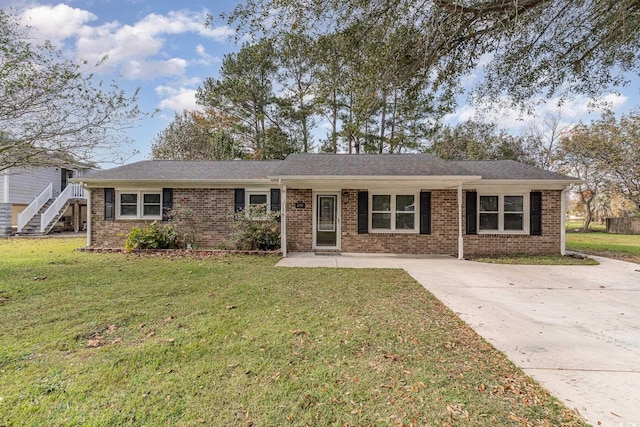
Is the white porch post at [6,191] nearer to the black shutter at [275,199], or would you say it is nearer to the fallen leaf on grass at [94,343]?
the black shutter at [275,199]

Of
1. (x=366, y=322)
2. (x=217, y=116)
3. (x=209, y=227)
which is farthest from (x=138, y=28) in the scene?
(x=217, y=116)

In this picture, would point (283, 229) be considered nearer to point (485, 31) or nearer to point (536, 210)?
point (485, 31)

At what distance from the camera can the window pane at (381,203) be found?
1037cm

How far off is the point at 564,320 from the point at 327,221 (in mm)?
7185

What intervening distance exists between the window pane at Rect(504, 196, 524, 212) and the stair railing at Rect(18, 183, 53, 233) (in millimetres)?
22063

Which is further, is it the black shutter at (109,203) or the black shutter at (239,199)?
the black shutter at (109,203)

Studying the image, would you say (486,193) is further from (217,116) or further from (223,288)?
(217,116)

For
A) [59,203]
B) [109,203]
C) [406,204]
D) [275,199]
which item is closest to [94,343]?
[275,199]

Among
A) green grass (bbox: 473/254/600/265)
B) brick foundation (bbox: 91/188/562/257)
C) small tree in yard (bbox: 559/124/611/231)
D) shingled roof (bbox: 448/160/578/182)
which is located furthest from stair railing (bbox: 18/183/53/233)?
small tree in yard (bbox: 559/124/611/231)

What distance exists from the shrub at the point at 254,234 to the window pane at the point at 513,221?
780 centimetres

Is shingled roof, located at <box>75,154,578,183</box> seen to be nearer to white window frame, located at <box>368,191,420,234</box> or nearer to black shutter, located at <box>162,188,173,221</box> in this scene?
black shutter, located at <box>162,188,173,221</box>

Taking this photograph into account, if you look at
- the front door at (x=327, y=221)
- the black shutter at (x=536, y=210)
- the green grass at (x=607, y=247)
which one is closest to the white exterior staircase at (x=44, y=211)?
the front door at (x=327, y=221)

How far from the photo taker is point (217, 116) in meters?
22.4

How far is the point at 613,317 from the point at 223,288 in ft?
20.3
